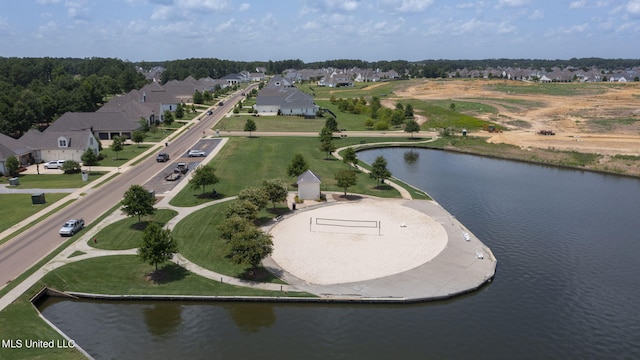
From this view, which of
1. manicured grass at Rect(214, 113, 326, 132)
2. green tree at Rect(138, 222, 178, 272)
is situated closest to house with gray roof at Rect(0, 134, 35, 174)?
manicured grass at Rect(214, 113, 326, 132)

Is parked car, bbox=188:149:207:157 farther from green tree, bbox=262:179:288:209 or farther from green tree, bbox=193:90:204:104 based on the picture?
green tree, bbox=193:90:204:104

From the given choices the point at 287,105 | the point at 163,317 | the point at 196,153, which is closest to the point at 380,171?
the point at 196,153

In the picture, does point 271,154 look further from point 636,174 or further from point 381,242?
point 636,174

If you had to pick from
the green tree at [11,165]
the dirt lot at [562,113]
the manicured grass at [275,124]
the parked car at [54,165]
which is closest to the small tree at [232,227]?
the green tree at [11,165]

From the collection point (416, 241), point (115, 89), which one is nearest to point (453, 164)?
point (416, 241)

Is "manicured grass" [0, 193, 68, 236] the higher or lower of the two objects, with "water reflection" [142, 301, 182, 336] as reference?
higher
